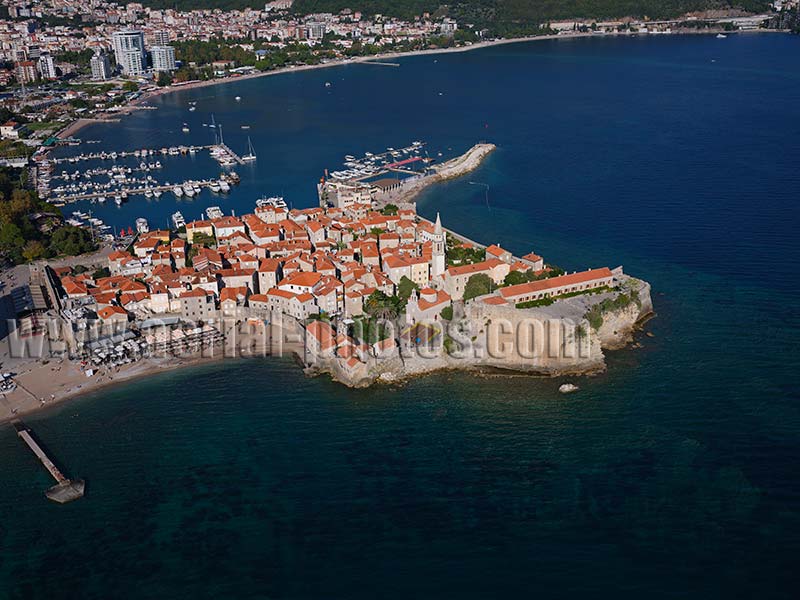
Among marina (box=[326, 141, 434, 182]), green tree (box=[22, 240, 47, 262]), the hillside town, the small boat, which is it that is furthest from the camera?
the hillside town

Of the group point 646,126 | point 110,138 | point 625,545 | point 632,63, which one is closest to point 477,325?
point 625,545

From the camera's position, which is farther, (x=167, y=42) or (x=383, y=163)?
(x=167, y=42)

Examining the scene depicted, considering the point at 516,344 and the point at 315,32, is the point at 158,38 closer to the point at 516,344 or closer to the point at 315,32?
the point at 315,32

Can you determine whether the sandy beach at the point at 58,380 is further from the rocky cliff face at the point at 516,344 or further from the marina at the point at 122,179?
the marina at the point at 122,179

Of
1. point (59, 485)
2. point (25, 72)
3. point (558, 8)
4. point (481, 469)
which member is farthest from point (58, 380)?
point (558, 8)

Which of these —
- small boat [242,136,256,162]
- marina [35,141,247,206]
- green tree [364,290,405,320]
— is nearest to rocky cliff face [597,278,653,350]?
green tree [364,290,405,320]

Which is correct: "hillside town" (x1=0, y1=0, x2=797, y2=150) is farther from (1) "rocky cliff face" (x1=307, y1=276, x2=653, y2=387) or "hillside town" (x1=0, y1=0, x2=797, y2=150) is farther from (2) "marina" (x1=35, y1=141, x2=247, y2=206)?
(1) "rocky cliff face" (x1=307, y1=276, x2=653, y2=387)

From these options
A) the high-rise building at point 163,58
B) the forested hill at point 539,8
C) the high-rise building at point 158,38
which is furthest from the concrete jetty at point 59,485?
the forested hill at point 539,8
